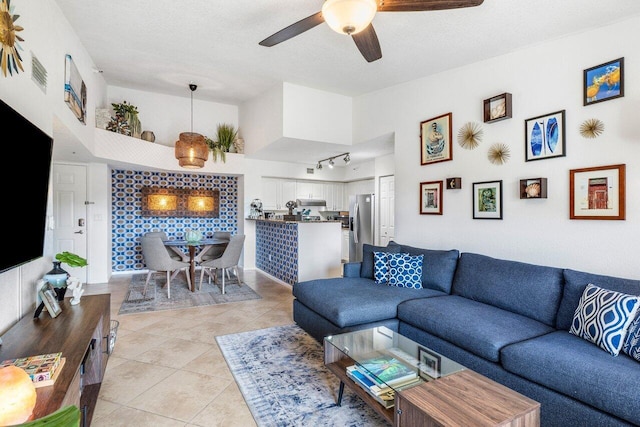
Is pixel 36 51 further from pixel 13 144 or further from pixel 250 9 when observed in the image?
pixel 250 9

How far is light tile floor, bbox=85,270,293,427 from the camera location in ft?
6.49

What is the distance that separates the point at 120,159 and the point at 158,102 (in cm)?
172

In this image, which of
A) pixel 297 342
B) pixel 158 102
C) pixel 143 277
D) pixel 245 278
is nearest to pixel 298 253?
pixel 245 278

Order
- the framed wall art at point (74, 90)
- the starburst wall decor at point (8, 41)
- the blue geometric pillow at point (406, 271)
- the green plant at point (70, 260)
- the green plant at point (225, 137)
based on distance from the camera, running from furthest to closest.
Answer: the green plant at point (225, 137) < the blue geometric pillow at point (406, 271) < the framed wall art at point (74, 90) < the green plant at point (70, 260) < the starburst wall decor at point (8, 41)

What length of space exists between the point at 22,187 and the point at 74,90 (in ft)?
7.22

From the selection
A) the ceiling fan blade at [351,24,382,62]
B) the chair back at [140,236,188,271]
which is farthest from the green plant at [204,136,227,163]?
the ceiling fan blade at [351,24,382,62]

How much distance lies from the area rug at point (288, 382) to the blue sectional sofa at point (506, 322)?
0.28 meters

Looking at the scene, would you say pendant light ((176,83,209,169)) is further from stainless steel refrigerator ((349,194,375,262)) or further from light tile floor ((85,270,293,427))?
stainless steel refrigerator ((349,194,375,262))

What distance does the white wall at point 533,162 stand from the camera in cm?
244

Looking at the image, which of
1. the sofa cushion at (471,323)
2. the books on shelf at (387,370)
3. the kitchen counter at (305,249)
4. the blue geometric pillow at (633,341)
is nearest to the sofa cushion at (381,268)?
the sofa cushion at (471,323)

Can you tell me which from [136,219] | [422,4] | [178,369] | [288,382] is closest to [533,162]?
[422,4]

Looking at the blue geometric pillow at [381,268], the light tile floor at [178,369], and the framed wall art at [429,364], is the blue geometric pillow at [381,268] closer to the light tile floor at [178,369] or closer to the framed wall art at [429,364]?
the light tile floor at [178,369]

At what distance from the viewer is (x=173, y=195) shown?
655 centimetres

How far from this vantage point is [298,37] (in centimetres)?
328
